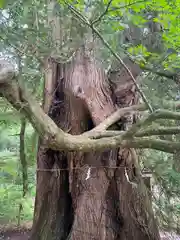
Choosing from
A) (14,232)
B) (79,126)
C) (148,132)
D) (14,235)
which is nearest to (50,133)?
(148,132)

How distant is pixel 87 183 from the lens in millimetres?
3641

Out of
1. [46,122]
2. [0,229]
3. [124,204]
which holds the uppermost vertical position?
[46,122]

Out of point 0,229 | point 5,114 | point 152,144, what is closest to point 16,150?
point 0,229

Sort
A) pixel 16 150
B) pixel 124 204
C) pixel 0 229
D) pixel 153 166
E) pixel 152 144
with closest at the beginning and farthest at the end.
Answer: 1. pixel 152 144
2. pixel 124 204
3. pixel 153 166
4. pixel 0 229
5. pixel 16 150

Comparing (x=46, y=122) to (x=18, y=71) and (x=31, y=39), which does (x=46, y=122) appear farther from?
(x=31, y=39)

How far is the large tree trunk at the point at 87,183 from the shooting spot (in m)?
3.63

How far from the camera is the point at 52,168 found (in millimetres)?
3898

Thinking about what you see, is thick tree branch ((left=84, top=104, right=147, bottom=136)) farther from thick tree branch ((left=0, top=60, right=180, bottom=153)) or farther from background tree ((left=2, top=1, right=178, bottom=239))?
thick tree branch ((left=0, top=60, right=180, bottom=153))

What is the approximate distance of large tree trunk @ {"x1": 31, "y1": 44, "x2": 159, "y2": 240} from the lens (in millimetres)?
3627

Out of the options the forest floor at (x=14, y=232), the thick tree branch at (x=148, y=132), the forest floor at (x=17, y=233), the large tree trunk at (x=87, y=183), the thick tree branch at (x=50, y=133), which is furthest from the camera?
the forest floor at (x=14, y=232)

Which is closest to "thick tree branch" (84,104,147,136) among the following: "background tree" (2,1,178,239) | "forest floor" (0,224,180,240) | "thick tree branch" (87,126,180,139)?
"background tree" (2,1,178,239)

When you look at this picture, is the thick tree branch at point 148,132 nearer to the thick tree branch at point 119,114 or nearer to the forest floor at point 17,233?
the thick tree branch at point 119,114

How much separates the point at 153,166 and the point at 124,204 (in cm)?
72

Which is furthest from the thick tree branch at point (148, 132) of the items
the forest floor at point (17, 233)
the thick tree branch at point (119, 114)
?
the forest floor at point (17, 233)
